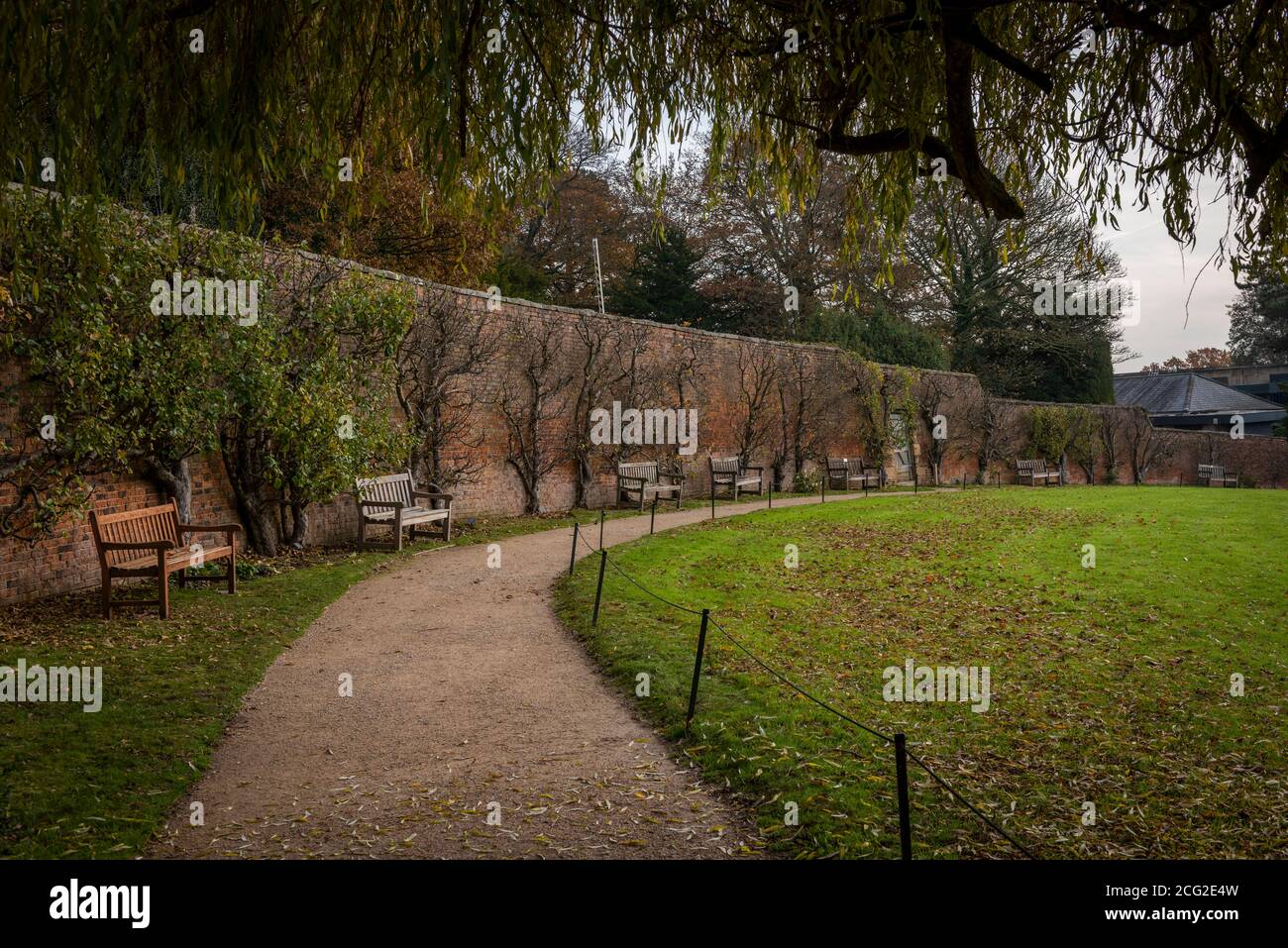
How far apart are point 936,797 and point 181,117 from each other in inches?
200

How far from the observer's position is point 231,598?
9.18 m

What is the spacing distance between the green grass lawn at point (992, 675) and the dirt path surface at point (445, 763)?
39 centimetres

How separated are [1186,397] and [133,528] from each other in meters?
49.9

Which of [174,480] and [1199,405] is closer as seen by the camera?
[174,480]

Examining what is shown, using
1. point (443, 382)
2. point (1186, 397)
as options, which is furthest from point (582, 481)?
point (1186, 397)

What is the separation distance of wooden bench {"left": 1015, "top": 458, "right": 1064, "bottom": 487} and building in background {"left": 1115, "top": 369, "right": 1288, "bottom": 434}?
48.2 feet

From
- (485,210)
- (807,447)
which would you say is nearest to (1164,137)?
(485,210)

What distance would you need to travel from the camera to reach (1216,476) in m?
36.3

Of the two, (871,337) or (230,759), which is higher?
(871,337)

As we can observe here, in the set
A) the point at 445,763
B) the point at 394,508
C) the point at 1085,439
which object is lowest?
the point at 445,763

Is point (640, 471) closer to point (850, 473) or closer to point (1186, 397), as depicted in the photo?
point (850, 473)
